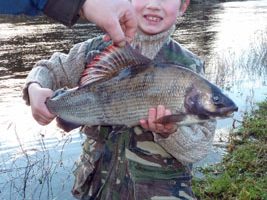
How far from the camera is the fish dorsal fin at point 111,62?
3342mm

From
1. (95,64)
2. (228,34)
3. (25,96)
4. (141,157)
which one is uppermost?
(95,64)

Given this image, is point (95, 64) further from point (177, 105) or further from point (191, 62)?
point (191, 62)

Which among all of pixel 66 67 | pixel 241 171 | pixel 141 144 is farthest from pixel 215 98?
pixel 241 171

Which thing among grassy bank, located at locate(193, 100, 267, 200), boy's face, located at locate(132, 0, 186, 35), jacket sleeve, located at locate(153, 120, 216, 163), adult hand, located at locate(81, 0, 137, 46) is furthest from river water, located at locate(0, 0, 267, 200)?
adult hand, located at locate(81, 0, 137, 46)

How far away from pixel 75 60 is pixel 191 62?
105 centimetres

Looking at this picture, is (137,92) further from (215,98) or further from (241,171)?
(241,171)

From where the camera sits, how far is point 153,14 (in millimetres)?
4203

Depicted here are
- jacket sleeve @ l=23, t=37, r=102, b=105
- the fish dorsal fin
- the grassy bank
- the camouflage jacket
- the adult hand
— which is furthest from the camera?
the grassy bank

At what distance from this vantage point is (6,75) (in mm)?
20734

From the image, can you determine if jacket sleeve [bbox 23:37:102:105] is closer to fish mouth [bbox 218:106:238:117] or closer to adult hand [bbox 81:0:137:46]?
fish mouth [bbox 218:106:238:117]

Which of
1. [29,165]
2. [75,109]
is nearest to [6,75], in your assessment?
[29,165]

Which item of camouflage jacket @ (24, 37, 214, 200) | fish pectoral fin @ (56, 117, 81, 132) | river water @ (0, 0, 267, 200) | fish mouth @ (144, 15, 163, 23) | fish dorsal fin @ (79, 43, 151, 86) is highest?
fish mouth @ (144, 15, 163, 23)

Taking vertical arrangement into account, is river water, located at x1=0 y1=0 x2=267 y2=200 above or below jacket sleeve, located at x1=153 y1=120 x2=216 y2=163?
below

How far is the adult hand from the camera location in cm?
199
